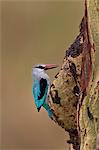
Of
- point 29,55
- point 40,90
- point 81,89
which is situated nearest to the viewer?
point 81,89

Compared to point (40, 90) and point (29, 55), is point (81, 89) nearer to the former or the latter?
point (40, 90)

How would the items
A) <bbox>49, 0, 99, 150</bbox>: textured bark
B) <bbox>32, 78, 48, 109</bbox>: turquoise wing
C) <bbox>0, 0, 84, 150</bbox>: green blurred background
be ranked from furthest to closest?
<bbox>0, 0, 84, 150</bbox>: green blurred background < <bbox>32, 78, 48, 109</bbox>: turquoise wing < <bbox>49, 0, 99, 150</bbox>: textured bark

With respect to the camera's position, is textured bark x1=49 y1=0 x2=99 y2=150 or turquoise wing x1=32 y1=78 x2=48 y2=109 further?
turquoise wing x1=32 y1=78 x2=48 y2=109

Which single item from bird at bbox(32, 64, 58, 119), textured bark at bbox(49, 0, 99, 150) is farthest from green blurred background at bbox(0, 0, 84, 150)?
textured bark at bbox(49, 0, 99, 150)

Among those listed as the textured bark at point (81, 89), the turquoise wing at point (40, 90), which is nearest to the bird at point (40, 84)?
the turquoise wing at point (40, 90)

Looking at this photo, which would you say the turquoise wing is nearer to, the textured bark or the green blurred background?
the textured bark

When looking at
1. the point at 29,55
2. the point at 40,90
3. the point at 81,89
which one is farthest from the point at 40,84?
the point at 29,55

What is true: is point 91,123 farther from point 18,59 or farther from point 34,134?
point 18,59

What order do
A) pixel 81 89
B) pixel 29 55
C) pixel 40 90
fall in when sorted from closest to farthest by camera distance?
pixel 81 89, pixel 40 90, pixel 29 55
